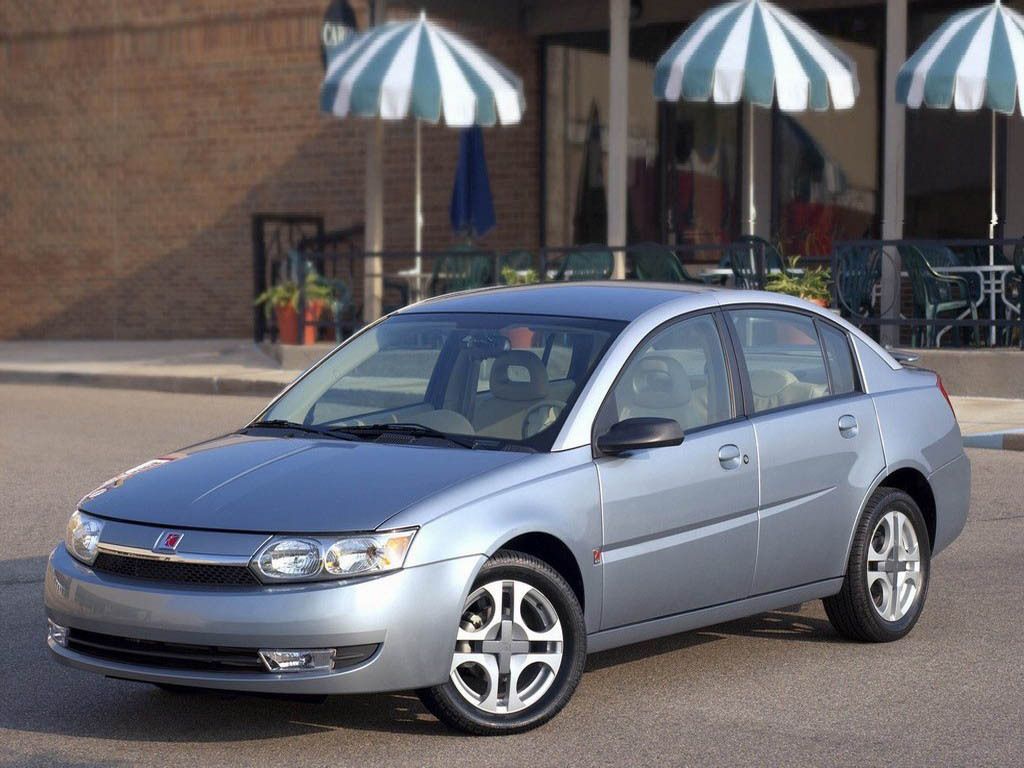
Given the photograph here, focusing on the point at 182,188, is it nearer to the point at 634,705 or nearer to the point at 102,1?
the point at 102,1

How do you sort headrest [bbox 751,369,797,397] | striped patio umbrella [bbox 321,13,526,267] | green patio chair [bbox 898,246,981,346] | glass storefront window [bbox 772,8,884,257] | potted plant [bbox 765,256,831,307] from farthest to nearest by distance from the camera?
glass storefront window [bbox 772,8,884,257]
striped patio umbrella [bbox 321,13,526,267]
potted plant [bbox 765,256,831,307]
green patio chair [bbox 898,246,981,346]
headrest [bbox 751,369,797,397]

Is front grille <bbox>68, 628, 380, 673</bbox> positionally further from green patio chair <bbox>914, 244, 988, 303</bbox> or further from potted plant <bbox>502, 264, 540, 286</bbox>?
potted plant <bbox>502, 264, 540, 286</bbox>

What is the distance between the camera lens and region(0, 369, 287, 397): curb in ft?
61.5

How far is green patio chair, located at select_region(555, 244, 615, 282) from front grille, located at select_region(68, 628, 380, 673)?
1272cm

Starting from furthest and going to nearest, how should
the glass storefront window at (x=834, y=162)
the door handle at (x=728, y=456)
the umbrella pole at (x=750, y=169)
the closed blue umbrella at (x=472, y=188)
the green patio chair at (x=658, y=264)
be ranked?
the closed blue umbrella at (x=472, y=188)
the umbrella pole at (x=750, y=169)
the glass storefront window at (x=834, y=162)
the green patio chair at (x=658, y=264)
the door handle at (x=728, y=456)

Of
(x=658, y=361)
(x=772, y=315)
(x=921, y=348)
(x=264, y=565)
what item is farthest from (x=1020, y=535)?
(x=921, y=348)

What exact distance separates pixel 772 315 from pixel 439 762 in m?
2.64

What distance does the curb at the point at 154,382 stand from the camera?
18.8m

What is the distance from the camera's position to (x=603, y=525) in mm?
6055

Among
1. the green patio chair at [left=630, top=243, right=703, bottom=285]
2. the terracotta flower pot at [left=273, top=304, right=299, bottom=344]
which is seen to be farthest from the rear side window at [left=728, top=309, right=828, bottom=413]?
the terracotta flower pot at [left=273, top=304, right=299, bottom=344]

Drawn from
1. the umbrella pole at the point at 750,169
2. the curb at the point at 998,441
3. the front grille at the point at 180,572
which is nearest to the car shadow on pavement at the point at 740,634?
the front grille at the point at 180,572

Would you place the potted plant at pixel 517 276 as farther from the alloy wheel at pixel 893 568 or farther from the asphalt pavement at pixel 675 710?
the alloy wheel at pixel 893 568

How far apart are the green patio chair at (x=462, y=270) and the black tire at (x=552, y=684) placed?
13.2 m

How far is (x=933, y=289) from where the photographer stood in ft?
54.5
